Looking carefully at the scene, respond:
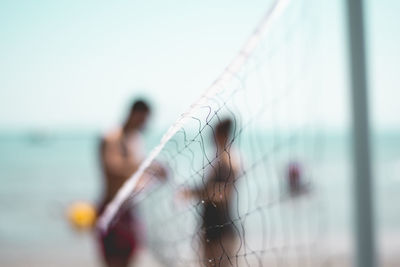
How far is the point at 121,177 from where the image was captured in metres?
4.41

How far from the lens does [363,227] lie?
10.3 feet

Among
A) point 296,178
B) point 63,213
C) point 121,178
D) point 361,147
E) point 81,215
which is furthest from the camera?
point 63,213

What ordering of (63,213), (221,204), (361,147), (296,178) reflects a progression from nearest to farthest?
(361,147)
(221,204)
(296,178)
(63,213)

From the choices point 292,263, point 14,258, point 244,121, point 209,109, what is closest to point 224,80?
point 209,109

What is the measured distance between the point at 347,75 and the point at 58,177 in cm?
1954

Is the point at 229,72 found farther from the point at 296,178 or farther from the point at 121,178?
the point at 296,178

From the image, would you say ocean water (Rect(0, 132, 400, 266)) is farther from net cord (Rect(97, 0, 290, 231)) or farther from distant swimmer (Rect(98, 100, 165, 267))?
net cord (Rect(97, 0, 290, 231))

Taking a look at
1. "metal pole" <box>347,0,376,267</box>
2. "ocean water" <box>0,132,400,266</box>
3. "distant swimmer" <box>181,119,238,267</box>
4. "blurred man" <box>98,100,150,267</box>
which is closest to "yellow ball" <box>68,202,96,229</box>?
"blurred man" <box>98,100,150,267</box>

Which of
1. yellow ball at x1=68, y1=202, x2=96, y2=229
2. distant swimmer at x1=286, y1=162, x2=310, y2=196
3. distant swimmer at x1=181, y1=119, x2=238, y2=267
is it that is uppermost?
distant swimmer at x1=286, y1=162, x2=310, y2=196

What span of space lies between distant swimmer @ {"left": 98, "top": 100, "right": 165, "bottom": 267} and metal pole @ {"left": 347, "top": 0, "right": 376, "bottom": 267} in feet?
6.22

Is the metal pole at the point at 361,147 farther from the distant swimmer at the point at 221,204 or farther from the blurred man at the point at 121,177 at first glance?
the blurred man at the point at 121,177

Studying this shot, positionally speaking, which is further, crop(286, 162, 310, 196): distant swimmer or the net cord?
crop(286, 162, 310, 196): distant swimmer

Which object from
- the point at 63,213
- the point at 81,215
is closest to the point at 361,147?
the point at 81,215

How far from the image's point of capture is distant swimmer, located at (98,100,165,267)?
4379 millimetres
